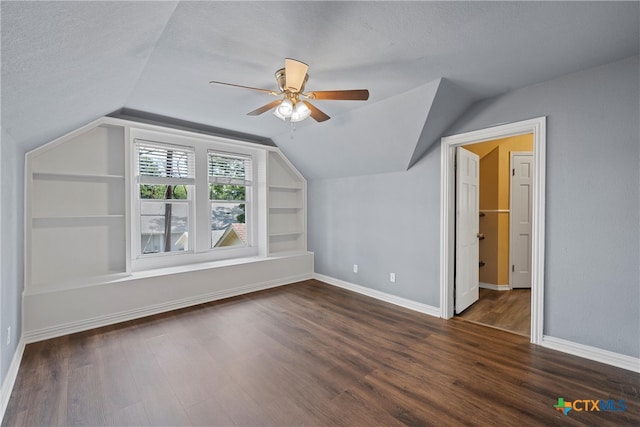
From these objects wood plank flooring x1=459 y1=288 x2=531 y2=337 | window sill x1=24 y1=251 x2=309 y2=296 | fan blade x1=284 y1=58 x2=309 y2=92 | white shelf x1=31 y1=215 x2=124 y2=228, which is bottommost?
wood plank flooring x1=459 y1=288 x2=531 y2=337

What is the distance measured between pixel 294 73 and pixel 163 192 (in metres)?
2.84

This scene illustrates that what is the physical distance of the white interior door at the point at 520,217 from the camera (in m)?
4.40

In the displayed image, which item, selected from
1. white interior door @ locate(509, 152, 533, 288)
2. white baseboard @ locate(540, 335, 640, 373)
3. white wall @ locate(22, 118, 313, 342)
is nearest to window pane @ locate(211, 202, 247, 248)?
white wall @ locate(22, 118, 313, 342)

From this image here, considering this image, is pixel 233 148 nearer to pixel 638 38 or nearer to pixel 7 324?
pixel 7 324

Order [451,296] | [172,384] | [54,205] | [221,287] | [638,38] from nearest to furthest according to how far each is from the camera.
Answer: [638,38] < [172,384] < [54,205] < [451,296] < [221,287]

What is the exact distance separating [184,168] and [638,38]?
468cm

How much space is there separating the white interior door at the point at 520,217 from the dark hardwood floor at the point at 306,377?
82.0 inches

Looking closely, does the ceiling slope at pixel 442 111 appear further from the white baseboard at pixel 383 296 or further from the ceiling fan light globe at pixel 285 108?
the white baseboard at pixel 383 296

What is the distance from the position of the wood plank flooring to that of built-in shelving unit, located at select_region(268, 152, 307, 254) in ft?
9.52

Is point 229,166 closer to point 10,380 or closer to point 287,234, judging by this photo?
point 287,234

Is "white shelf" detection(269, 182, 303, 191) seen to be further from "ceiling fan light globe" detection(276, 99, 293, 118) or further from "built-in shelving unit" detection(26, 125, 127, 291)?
"ceiling fan light globe" detection(276, 99, 293, 118)

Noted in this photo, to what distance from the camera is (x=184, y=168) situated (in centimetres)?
399

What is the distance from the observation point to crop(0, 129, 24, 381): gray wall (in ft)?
5.98

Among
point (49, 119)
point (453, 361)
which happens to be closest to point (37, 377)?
point (49, 119)
